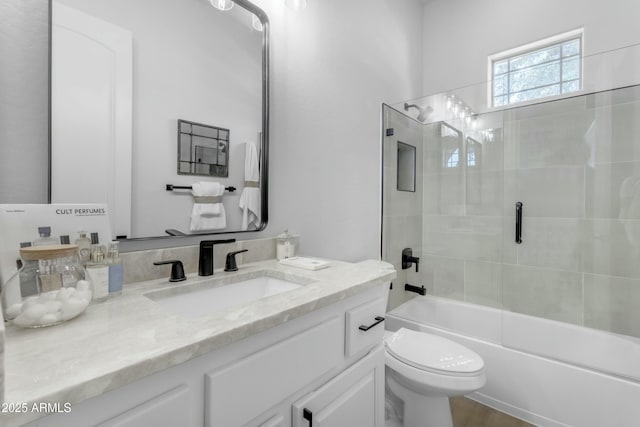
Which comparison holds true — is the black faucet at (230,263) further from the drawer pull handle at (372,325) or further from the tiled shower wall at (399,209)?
the tiled shower wall at (399,209)

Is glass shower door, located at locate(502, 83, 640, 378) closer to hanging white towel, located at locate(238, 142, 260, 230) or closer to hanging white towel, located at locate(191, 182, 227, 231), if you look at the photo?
hanging white towel, located at locate(238, 142, 260, 230)

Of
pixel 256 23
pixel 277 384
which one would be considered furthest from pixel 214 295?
pixel 256 23

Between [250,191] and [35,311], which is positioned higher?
[250,191]

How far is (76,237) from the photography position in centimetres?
79

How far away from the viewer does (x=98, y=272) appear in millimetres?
756

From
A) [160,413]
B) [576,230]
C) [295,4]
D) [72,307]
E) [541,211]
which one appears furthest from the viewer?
[541,211]

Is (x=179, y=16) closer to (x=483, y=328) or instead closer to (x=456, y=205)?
(x=456, y=205)

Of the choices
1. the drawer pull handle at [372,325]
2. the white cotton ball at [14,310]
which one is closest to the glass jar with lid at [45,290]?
the white cotton ball at [14,310]

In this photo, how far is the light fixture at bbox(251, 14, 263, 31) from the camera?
1334 millimetres

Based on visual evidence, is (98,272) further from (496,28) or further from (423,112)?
(496,28)

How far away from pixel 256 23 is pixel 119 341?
1340 mm

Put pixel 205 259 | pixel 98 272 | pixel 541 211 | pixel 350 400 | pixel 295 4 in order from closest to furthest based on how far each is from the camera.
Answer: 1. pixel 98 272
2. pixel 350 400
3. pixel 205 259
4. pixel 295 4
5. pixel 541 211

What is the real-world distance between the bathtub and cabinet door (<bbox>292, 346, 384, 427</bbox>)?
3.70 ft

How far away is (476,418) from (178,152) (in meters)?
2.11
